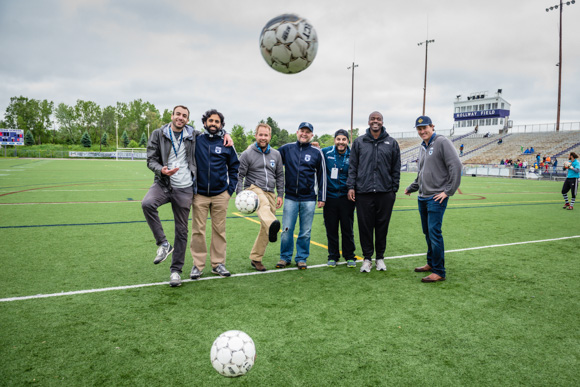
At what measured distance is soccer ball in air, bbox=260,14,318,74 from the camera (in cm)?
436

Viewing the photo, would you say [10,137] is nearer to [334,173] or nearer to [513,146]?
[334,173]

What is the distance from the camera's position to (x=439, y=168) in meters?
4.87

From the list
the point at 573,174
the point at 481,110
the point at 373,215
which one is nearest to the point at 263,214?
the point at 373,215

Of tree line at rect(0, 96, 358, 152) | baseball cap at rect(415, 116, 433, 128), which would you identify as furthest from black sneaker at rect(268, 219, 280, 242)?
tree line at rect(0, 96, 358, 152)

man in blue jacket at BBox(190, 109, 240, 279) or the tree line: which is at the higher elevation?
the tree line

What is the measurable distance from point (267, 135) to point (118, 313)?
2.88 m

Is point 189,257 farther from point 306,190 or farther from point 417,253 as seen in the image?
point 417,253

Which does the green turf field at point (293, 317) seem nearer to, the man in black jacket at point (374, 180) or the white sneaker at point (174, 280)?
the white sneaker at point (174, 280)

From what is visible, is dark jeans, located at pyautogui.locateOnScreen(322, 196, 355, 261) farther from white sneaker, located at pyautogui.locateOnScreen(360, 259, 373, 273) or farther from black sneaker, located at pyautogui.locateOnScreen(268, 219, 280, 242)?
black sneaker, located at pyautogui.locateOnScreen(268, 219, 280, 242)

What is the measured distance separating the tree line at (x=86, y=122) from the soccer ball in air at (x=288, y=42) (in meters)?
84.9

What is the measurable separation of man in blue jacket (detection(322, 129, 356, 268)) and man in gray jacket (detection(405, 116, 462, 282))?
3.55 feet

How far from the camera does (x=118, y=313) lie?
365cm

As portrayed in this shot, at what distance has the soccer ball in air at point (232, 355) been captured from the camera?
244cm

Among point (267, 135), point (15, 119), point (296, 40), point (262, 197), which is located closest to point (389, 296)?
point (262, 197)
